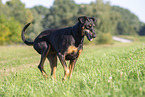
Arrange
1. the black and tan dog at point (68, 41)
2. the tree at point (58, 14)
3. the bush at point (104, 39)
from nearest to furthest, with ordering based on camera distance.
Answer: the black and tan dog at point (68, 41)
the bush at point (104, 39)
the tree at point (58, 14)

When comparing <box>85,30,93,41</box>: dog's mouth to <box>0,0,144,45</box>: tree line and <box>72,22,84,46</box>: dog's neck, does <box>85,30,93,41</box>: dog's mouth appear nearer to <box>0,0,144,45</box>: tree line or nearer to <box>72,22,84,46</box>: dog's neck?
<box>72,22,84,46</box>: dog's neck

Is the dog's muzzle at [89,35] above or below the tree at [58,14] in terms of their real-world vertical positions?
below

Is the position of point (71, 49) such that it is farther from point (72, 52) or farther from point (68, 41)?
point (68, 41)

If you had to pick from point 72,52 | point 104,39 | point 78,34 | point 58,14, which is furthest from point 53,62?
point 58,14

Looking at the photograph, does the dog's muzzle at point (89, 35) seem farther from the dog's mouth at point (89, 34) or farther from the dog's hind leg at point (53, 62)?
the dog's hind leg at point (53, 62)

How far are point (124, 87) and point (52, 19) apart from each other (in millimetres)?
65161

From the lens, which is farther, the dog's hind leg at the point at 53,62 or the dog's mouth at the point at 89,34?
the dog's hind leg at the point at 53,62

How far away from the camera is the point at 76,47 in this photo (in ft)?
15.5

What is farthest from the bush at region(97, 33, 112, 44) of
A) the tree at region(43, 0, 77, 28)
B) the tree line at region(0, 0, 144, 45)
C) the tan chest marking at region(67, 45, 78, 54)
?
the tan chest marking at region(67, 45, 78, 54)

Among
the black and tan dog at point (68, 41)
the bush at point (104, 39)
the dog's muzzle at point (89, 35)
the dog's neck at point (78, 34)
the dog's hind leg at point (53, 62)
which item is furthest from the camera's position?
the bush at point (104, 39)

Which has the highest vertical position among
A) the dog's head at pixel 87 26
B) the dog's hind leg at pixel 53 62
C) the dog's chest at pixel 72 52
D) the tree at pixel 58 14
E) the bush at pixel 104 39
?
the tree at pixel 58 14

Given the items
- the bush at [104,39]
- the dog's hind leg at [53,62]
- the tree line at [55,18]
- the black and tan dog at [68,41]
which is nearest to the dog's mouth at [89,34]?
the black and tan dog at [68,41]

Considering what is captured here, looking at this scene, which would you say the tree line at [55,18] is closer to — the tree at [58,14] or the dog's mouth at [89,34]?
the tree at [58,14]

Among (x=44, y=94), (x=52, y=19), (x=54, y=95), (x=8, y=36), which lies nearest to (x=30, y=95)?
(x=44, y=94)
